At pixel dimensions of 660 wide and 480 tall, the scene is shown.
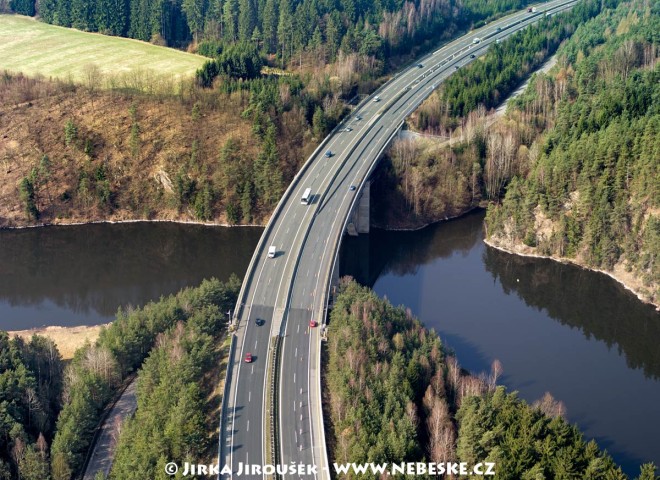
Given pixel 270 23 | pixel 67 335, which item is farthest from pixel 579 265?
pixel 270 23

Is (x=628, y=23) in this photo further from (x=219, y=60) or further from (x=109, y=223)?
(x=109, y=223)

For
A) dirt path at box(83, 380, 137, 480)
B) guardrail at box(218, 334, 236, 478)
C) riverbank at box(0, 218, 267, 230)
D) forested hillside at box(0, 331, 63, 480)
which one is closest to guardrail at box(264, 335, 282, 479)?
guardrail at box(218, 334, 236, 478)

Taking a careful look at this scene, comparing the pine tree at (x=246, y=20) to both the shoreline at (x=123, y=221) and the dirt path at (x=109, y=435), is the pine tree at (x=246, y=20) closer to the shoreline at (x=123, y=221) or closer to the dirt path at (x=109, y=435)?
the shoreline at (x=123, y=221)

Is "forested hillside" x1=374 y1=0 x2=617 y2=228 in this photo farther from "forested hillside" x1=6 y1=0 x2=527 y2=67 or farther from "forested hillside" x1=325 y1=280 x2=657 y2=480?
"forested hillside" x1=325 y1=280 x2=657 y2=480

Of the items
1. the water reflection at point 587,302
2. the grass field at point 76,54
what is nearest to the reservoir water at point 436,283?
the water reflection at point 587,302

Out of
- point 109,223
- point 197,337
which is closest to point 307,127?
point 109,223

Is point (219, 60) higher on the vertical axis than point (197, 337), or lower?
higher
